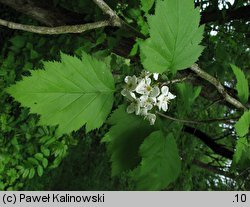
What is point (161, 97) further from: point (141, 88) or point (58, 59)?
point (58, 59)

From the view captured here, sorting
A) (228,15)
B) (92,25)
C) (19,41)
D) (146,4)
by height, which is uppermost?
(228,15)

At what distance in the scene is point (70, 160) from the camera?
4.77 meters

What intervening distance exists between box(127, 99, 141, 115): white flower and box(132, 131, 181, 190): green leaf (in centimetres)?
9

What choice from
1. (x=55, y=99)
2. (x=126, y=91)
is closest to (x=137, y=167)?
(x=126, y=91)

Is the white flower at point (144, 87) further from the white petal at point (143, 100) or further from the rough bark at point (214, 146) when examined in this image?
the rough bark at point (214, 146)

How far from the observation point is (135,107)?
112 cm

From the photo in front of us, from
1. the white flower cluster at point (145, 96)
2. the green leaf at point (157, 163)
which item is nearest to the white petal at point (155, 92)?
the white flower cluster at point (145, 96)

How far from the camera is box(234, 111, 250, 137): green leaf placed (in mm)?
1258

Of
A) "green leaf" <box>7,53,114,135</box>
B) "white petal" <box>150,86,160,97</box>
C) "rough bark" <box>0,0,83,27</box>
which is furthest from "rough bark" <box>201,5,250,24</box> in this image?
"green leaf" <box>7,53,114,135</box>

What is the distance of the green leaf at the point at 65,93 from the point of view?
3.29ft

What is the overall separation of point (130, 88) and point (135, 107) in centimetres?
7

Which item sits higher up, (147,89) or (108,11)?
(108,11)

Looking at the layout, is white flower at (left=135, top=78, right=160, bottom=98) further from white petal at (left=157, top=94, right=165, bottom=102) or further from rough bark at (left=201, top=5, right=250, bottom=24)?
rough bark at (left=201, top=5, right=250, bottom=24)

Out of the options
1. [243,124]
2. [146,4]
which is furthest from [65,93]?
[243,124]
